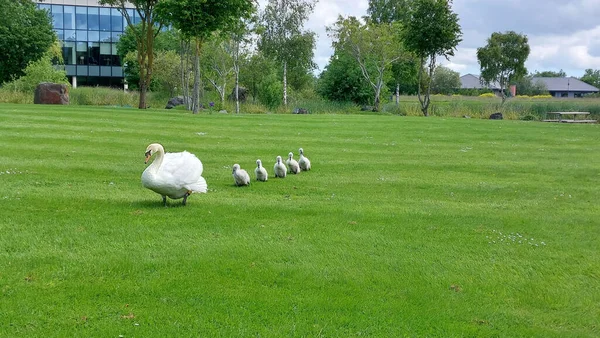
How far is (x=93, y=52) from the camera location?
73.8 metres

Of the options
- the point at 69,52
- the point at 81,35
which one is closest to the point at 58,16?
the point at 81,35

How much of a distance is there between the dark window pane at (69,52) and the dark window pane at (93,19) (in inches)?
136

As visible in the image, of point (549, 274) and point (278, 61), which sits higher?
point (278, 61)

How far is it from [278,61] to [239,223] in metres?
55.4

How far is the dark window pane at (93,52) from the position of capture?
2899 inches

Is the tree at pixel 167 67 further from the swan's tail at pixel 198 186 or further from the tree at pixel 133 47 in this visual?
the swan's tail at pixel 198 186

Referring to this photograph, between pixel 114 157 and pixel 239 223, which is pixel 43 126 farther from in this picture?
pixel 239 223

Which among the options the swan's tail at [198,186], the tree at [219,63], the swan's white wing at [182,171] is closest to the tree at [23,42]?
the tree at [219,63]

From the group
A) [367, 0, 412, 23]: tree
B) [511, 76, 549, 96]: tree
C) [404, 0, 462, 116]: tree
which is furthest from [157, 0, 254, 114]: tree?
[511, 76, 549, 96]: tree

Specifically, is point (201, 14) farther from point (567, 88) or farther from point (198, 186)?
point (567, 88)

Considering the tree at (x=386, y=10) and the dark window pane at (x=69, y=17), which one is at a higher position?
the tree at (x=386, y=10)

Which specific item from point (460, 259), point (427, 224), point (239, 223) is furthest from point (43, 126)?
point (460, 259)

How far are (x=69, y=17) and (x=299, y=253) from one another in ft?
247

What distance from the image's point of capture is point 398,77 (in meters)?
69.5
